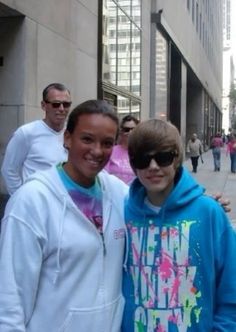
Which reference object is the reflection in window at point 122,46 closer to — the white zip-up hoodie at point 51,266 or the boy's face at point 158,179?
the boy's face at point 158,179

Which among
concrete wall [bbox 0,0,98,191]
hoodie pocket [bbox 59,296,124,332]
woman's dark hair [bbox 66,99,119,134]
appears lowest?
hoodie pocket [bbox 59,296,124,332]

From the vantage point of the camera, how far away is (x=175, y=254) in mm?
2094

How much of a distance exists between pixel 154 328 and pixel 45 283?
0.46 m

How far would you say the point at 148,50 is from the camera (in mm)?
20562

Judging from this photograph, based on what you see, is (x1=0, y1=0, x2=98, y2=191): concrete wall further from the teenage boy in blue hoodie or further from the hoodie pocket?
the hoodie pocket

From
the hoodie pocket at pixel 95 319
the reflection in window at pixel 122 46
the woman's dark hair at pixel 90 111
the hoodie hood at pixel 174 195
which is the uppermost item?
the reflection in window at pixel 122 46

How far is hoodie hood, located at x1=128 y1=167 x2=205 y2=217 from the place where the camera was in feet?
6.91

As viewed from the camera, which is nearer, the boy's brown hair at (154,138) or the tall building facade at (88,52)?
the boy's brown hair at (154,138)

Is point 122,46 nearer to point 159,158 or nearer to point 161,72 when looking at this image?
point 161,72

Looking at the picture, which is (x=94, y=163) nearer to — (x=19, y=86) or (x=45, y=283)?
(x=45, y=283)

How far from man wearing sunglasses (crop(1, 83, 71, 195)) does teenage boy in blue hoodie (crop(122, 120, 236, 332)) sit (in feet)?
7.98

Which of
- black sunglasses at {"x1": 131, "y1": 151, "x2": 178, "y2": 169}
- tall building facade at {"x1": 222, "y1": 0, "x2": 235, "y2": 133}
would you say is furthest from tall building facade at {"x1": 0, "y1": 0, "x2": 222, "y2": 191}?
tall building facade at {"x1": 222, "y1": 0, "x2": 235, "y2": 133}

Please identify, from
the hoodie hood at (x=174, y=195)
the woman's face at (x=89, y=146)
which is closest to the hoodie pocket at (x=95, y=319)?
the hoodie hood at (x=174, y=195)

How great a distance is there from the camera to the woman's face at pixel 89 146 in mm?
2084
